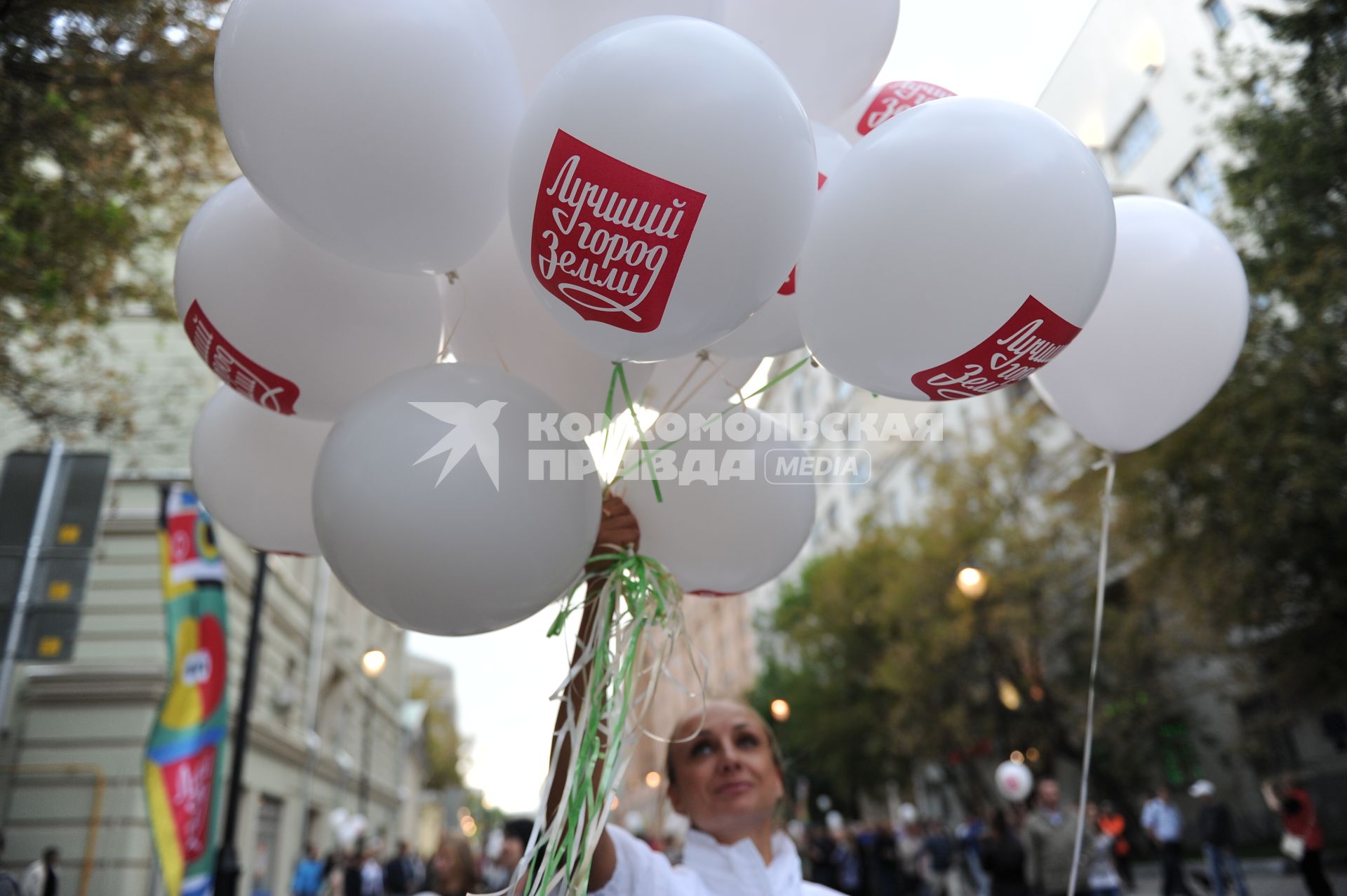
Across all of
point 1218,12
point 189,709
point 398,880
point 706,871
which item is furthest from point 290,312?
point 1218,12

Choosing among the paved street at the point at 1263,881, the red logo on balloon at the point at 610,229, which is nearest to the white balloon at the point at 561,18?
the red logo on balloon at the point at 610,229

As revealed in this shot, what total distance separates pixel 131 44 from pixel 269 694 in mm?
10526

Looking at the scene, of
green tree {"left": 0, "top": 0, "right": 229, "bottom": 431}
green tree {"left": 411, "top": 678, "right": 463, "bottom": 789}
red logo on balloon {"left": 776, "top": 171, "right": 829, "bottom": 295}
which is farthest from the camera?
green tree {"left": 411, "top": 678, "right": 463, "bottom": 789}

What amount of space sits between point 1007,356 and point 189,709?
5.88 metres

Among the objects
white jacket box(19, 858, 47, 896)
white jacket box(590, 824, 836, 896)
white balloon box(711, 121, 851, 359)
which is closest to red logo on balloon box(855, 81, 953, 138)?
white balloon box(711, 121, 851, 359)

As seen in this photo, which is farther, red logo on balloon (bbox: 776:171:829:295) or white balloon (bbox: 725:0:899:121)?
white balloon (bbox: 725:0:899:121)

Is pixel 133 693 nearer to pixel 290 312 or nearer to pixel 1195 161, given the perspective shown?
pixel 290 312

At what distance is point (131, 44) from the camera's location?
705 centimetres

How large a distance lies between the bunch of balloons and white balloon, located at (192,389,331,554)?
→ 38 cm

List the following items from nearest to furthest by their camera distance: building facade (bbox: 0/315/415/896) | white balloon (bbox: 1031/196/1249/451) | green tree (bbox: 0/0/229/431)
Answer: white balloon (bbox: 1031/196/1249/451) < green tree (bbox: 0/0/229/431) < building facade (bbox: 0/315/415/896)

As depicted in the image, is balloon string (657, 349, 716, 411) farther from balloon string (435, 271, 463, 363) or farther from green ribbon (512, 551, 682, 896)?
balloon string (435, 271, 463, 363)

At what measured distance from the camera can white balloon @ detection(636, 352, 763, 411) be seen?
241 cm

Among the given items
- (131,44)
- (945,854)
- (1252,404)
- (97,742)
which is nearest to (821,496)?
(945,854)

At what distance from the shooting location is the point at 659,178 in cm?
156
